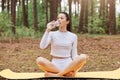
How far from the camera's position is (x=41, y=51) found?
1533cm

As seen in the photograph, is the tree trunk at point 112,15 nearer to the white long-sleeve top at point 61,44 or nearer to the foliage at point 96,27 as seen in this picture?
the foliage at point 96,27

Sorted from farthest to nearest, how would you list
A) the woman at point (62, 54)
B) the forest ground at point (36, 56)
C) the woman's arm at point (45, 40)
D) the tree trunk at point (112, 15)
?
the tree trunk at point (112, 15) < the forest ground at point (36, 56) < the woman at point (62, 54) < the woman's arm at point (45, 40)

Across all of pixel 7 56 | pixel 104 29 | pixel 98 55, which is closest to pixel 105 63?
pixel 98 55

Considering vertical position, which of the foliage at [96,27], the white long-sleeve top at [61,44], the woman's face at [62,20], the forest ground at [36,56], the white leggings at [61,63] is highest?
the woman's face at [62,20]

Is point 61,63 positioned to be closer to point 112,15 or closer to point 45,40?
point 45,40

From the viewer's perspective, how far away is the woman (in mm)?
7684

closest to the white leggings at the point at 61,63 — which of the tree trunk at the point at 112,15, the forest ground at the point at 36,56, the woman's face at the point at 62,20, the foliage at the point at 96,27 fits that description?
the woman's face at the point at 62,20

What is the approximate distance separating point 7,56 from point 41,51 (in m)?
1.83

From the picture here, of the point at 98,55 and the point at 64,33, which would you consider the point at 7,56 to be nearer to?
the point at 98,55

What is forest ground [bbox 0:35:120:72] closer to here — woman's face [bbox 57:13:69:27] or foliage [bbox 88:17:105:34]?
woman's face [bbox 57:13:69:27]

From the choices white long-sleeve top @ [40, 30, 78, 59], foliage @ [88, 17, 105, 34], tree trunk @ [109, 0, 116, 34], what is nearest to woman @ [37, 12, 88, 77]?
white long-sleeve top @ [40, 30, 78, 59]

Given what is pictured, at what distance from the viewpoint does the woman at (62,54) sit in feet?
25.2

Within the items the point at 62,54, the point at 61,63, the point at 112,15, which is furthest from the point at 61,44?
the point at 112,15

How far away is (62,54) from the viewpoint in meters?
7.84
